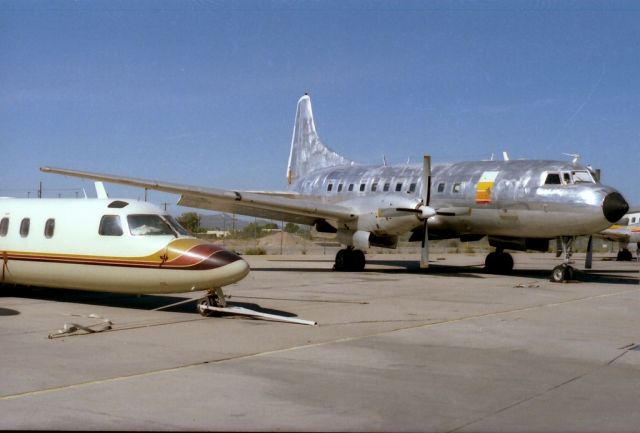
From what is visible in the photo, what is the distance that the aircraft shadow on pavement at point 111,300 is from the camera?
523 inches

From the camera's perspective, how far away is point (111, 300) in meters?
14.6

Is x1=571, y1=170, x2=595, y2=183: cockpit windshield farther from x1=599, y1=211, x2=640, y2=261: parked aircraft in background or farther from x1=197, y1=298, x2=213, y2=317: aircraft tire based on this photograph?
x1=599, y1=211, x2=640, y2=261: parked aircraft in background

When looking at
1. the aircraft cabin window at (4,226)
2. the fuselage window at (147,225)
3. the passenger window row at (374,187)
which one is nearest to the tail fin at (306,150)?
the passenger window row at (374,187)

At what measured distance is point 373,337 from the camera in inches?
406

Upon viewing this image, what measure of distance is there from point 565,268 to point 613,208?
2494 mm

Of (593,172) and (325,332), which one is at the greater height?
(593,172)

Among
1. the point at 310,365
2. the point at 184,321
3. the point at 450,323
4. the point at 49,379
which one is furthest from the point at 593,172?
the point at 49,379

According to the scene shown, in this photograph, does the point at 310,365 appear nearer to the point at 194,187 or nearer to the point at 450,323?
the point at 450,323

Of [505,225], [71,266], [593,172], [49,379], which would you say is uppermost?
[593,172]

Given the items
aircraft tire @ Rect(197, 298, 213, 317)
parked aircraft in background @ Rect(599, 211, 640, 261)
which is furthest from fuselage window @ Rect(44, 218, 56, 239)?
parked aircraft in background @ Rect(599, 211, 640, 261)

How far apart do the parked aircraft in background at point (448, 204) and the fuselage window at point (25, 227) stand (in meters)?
5.41

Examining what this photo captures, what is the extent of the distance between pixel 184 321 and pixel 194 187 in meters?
11.6

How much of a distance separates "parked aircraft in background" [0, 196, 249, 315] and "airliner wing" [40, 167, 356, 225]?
20.4 feet

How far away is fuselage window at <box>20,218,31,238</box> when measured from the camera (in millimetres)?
14016
